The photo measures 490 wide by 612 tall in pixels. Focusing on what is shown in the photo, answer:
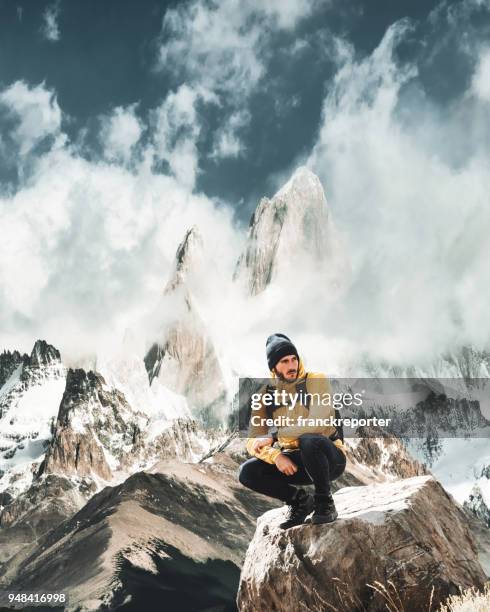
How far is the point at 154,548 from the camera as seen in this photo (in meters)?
112

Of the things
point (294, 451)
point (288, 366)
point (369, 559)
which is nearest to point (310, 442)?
point (294, 451)

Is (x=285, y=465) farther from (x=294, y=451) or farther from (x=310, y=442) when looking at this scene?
(x=310, y=442)

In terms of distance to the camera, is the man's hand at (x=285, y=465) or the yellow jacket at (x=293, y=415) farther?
the yellow jacket at (x=293, y=415)

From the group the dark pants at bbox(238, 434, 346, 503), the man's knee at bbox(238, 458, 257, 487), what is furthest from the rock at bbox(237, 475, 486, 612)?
the man's knee at bbox(238, 458, 257, 487)

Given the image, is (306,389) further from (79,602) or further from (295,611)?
(79,602)

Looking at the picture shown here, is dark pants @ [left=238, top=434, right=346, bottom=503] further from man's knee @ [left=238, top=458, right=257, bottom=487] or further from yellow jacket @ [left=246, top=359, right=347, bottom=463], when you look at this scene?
yellow jacket @ [left=246, top=359, right=347, bottom=463]

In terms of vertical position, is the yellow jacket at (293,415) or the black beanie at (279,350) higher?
the black beanie at (279,350)

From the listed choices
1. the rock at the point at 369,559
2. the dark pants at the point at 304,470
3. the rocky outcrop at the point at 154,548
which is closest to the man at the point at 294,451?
the dark pants at the point at 304,470

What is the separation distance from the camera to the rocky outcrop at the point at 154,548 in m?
94.2

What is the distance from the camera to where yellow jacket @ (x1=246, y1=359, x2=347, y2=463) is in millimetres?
10148

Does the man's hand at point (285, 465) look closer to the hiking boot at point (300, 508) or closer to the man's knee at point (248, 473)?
the man's knee at point (248, 473)

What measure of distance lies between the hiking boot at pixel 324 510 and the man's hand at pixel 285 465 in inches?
→ 35.6

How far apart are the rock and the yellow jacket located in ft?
5.08

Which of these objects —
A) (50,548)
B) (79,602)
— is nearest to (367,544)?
(79,602)
